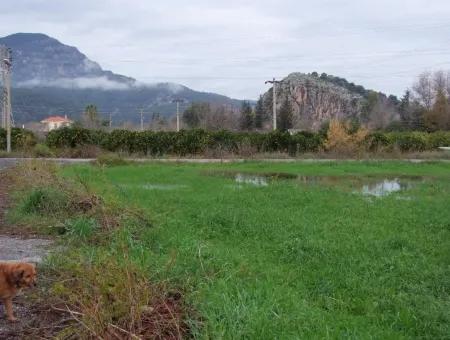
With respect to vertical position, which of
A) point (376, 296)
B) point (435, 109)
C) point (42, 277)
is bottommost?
point (376, 296)

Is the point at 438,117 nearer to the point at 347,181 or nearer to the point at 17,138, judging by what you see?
the point at 17,138

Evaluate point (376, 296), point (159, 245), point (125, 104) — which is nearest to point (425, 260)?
point (376, 296)

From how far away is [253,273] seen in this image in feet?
20.5

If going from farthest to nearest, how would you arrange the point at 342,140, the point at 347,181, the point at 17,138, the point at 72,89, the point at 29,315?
the point at 72,89
the point at 17,138
the point at 342,140
the point at 347,181
the point at 29,315

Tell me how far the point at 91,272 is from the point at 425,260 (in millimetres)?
4717

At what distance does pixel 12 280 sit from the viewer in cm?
434

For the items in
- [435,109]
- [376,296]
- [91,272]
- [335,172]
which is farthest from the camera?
[435,109]

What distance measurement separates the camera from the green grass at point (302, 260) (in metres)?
4.61

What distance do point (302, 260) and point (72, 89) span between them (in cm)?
14000

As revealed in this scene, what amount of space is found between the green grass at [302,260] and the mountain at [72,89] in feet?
130

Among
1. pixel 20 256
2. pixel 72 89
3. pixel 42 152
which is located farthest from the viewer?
pixel 72 89

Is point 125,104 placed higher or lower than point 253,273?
higher

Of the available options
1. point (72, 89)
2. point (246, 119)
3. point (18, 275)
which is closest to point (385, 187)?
point (18, 275)

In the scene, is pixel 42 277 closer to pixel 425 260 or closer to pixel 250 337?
pixel 250 337
